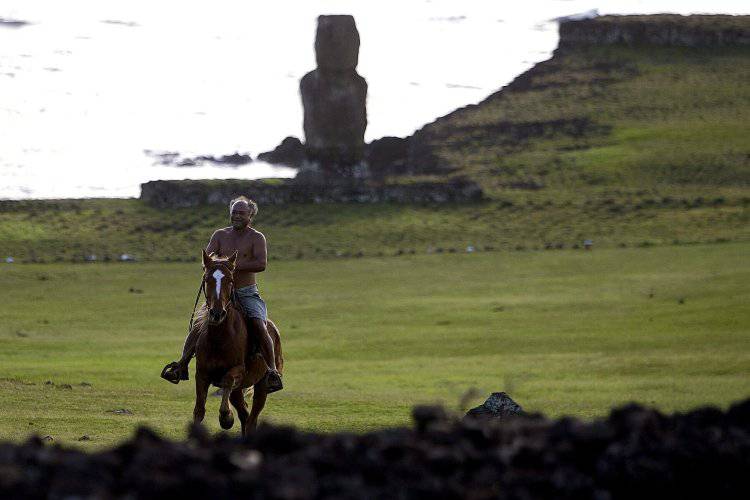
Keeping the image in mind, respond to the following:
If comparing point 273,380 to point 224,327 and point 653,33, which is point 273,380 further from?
point 653,33

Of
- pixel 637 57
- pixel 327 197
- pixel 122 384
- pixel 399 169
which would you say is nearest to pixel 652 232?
pixel 327 197

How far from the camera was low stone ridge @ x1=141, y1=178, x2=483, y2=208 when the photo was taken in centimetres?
6481

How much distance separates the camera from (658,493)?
10.8 metres

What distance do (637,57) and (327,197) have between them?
4548 cm

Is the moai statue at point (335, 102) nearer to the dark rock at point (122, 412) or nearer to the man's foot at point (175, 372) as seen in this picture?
the dark rock at point (122, 412)

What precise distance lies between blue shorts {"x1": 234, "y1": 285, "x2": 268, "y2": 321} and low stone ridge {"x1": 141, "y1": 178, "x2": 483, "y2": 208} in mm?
45243

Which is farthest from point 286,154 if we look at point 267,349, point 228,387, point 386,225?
point 228,387

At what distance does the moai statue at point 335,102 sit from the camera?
6856cm

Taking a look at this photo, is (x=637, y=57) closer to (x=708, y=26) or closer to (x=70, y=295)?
(x=708, y=26)

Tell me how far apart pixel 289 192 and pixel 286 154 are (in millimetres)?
18289

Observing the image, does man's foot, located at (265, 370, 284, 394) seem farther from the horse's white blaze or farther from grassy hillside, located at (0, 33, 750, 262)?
grassy hillside, located at (0, 33, 750, 262)

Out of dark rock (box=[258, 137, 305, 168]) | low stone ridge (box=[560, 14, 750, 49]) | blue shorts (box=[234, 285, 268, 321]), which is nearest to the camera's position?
blue shorts (box=[234, 285, 268, 321])

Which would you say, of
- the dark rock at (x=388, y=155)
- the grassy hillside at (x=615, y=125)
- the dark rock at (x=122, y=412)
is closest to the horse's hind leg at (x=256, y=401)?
the dark rock at (x=122, y=412)

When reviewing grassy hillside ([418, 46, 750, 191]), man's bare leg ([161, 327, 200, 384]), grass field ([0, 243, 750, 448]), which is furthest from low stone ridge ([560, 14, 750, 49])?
man's bare leg ([161, 327, 200, 384])
